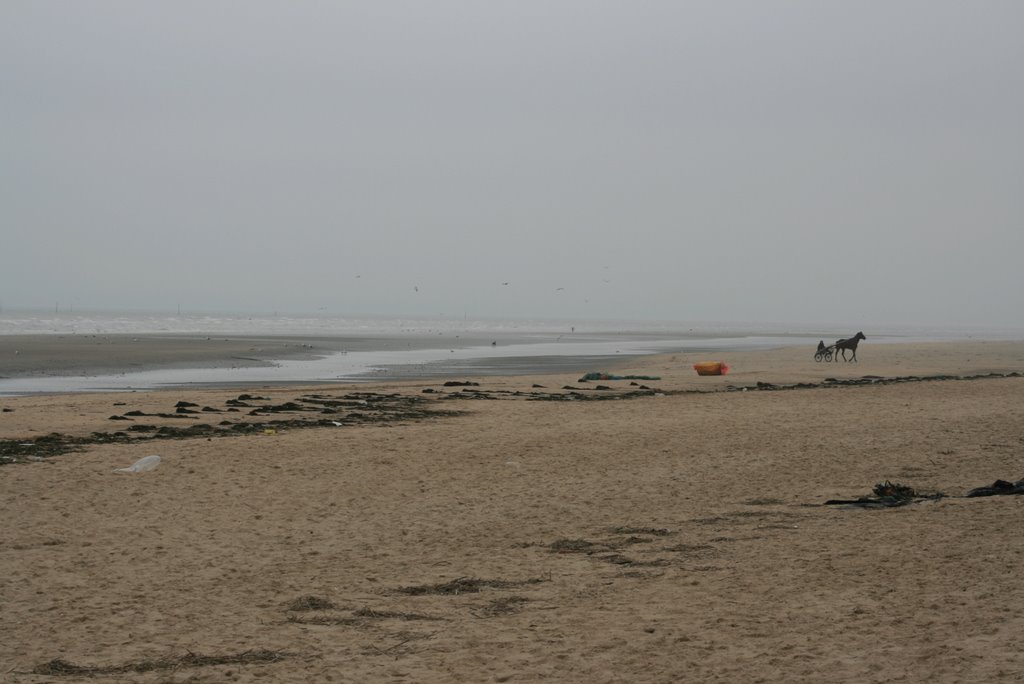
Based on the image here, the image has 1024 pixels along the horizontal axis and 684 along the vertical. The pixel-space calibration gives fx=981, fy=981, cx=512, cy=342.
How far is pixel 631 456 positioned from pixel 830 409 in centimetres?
723

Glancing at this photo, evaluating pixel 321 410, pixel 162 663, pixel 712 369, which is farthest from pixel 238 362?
pixel 162 663

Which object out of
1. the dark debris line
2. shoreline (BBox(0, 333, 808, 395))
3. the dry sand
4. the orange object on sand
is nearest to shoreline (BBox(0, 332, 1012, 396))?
shoreline (BBox(0, 333, 808, 395))

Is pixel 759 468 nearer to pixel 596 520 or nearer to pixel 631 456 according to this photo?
pixel 631 456

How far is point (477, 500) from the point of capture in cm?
1152

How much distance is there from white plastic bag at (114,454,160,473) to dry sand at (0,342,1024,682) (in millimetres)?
218

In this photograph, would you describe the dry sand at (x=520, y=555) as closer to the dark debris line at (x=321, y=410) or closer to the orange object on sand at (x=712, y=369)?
the dark debris line at (x=321, y=410)

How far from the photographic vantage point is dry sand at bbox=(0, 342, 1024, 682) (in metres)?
6.22

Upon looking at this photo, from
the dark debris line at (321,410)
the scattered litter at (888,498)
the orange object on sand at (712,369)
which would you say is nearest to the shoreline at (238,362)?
the orange object on sand at (712,369)

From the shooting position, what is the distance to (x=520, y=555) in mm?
9062

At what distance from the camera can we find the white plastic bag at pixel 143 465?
12570mm

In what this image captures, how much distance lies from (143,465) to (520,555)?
611 cm

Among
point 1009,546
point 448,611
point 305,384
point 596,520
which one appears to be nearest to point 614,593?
point 448,611

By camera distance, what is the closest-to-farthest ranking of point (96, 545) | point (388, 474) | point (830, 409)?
point (96, 545) < point (388, 474) < point (830, 409)

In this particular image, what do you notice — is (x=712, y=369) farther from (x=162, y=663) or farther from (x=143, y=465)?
(x=162, y=663)
